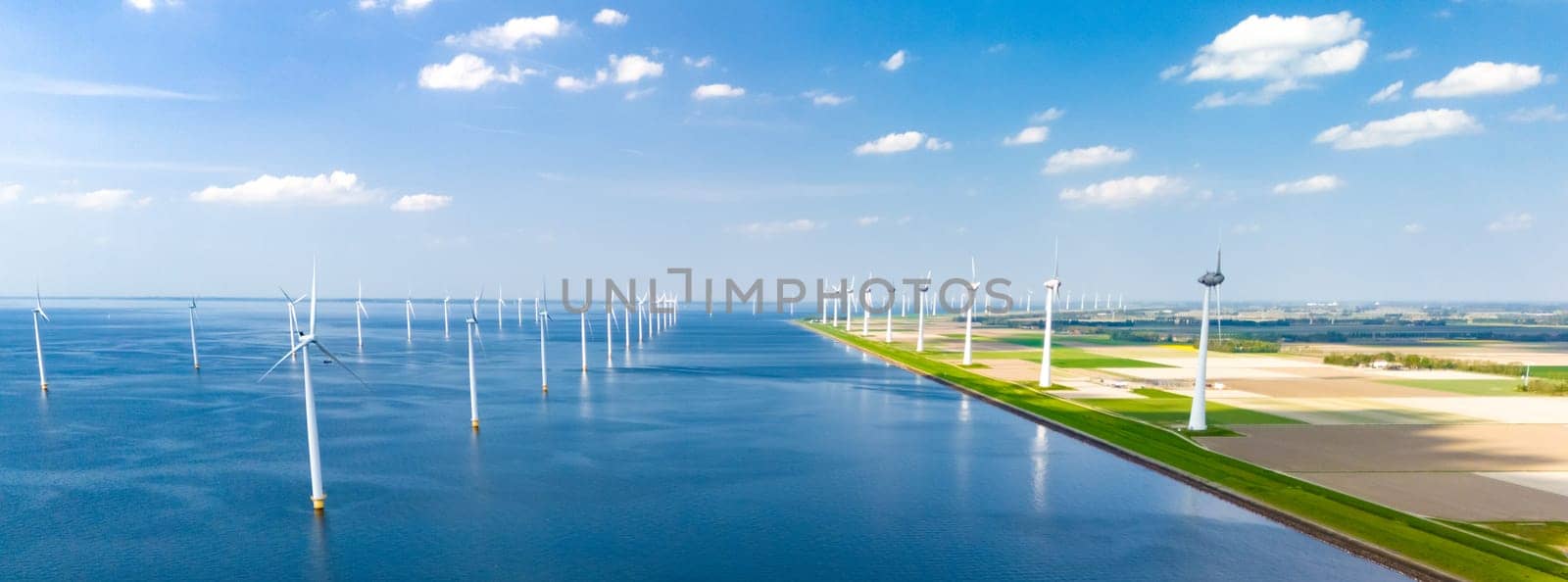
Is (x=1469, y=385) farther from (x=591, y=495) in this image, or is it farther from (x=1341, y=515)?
(x=591, y=495)

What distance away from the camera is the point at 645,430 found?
60.3 metres

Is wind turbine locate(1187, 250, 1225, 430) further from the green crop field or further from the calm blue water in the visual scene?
the green crop field

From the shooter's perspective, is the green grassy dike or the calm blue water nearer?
the green grassy dike

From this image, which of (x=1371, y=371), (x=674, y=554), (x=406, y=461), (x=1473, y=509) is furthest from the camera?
(x=1371, y=371)

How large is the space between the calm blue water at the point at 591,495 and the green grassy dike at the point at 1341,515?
4.72 feet

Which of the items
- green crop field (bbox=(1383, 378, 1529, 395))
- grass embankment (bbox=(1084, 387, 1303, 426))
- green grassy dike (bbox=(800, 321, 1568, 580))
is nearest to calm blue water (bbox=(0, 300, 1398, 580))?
green grassy dike (bbox=(800, 321, 1568, 580))

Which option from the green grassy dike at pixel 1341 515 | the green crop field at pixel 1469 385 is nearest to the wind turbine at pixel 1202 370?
the green grassy dike at pixel 1341 515

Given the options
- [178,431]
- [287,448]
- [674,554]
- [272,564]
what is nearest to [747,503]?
[674,554]

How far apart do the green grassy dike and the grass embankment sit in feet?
10.2

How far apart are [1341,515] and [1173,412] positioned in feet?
99.3

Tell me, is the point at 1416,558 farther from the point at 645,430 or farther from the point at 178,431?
the point at 178,431

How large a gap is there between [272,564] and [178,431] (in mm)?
35257

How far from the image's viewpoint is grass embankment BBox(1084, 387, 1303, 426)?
60000mm

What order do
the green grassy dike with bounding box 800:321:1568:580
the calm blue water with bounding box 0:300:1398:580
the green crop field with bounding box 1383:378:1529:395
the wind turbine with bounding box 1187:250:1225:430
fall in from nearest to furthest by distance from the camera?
the green grassy dike with bounding box 800:321:1568:580 < the calm blue water with bounding box 0:300:1398:580 < the wind turbine with bounding box 1187:250:1225:430 < the green crop field with bounding box 1383:378:1529:395
